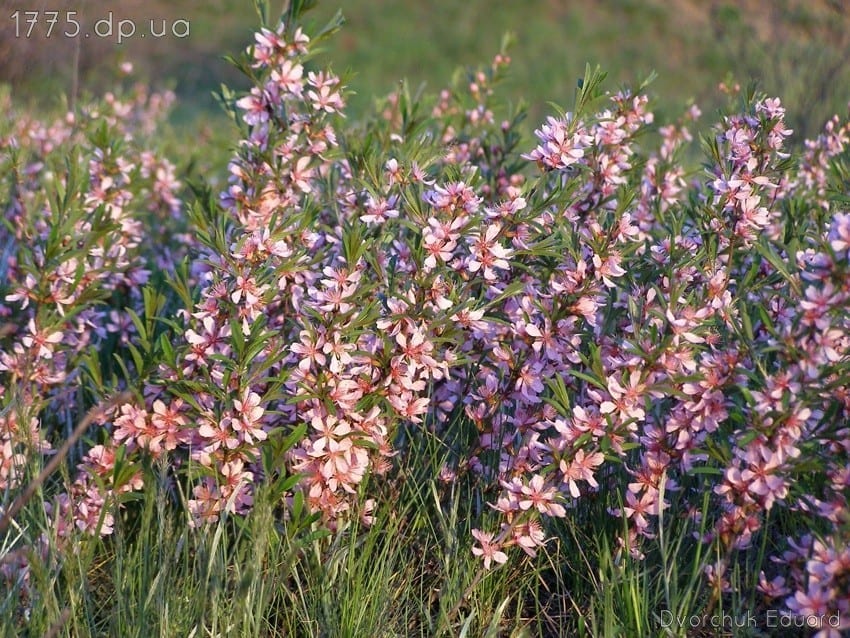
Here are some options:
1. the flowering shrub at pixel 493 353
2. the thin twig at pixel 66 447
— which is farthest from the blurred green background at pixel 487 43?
the thin twig at pixel 66 447

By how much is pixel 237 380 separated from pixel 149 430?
0.96 feet

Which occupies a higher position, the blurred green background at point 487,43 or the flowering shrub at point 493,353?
the blurred green background at point 487,43

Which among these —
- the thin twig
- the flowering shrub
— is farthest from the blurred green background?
the thin twig

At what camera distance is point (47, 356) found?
2.55 meters

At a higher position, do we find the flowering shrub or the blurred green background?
the blurred green background

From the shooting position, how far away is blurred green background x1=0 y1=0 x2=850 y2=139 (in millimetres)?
9484

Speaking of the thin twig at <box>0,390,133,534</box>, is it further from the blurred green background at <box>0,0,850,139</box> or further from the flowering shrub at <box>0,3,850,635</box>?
the blurred green background at <box>0,0,850,139</box>

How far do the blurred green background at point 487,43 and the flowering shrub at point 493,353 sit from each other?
671 cm

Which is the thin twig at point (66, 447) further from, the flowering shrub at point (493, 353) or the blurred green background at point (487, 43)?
the blurred green background at point (487, 43)

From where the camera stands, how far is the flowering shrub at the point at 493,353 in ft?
6.43

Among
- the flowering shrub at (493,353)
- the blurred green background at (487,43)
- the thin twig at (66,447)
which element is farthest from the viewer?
the blurred green background at (487,43)

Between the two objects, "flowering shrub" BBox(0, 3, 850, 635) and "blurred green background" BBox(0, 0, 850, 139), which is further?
"blurred green background" BBox(0, 0, 850, 139)

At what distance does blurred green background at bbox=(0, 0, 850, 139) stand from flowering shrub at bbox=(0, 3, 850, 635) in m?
6.71

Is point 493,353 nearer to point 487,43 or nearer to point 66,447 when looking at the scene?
point 66,447
